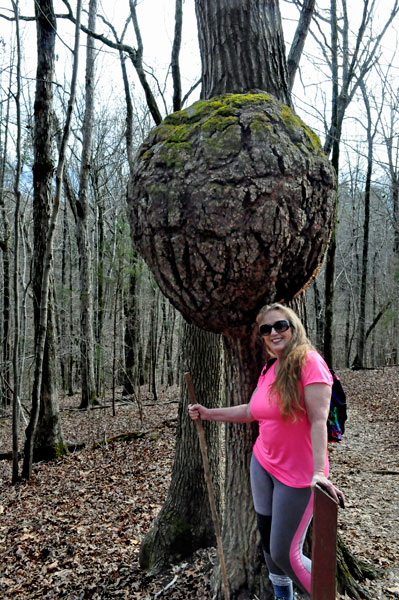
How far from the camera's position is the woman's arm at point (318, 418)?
2.03 meters

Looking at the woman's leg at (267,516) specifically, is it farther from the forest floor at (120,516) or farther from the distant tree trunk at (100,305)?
the distant tree trunk at (100,305)

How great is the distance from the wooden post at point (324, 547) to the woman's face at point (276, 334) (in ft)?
3.45

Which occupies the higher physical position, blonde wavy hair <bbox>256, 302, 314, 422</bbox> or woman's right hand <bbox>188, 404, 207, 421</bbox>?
blonde wavy hair <bbox>256, 302, 314, 422</bbox>

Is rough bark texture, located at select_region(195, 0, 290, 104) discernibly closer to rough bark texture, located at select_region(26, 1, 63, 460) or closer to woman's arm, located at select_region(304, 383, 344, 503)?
woman's arm, located at select_region(304, 383, 344, 503)

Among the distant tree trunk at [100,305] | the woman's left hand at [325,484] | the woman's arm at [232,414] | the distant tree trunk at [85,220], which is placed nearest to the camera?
the woman's left hand at [325,484]

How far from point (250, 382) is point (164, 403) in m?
10.9

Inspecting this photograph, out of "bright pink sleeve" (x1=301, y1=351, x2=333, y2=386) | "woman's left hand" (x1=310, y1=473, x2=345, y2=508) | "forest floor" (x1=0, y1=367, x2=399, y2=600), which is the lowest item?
"forest floor" (x1=0, y1=367, x2=399, y2=600)

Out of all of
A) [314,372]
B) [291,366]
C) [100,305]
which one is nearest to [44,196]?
[291,366]

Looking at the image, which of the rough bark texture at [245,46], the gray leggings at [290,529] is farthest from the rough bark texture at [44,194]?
the gray leggings at [290,529]

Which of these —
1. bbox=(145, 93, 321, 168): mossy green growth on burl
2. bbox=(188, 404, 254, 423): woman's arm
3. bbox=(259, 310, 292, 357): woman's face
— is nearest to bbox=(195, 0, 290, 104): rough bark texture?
bbox=(145, 93, 321, 168): mossy green growth on burl

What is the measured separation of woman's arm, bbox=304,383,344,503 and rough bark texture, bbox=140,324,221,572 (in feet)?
7.06

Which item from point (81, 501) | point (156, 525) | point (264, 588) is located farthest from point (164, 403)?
point (264, 588)

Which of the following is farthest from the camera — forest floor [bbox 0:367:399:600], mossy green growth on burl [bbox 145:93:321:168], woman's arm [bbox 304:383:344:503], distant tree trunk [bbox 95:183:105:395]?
distant tree trunk [bbox 95:183:105:395]

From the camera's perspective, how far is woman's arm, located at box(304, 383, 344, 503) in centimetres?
203
